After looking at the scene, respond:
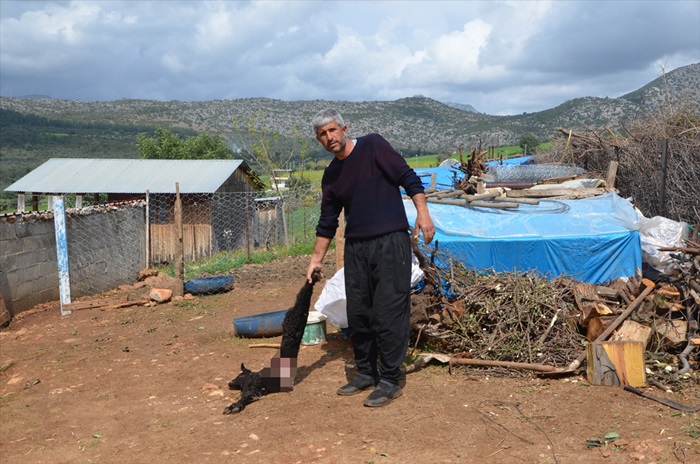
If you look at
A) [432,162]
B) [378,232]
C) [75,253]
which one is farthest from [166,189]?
[432,162]

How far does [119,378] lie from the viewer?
546cm

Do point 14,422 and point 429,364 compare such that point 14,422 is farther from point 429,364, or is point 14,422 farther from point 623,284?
point 623,284

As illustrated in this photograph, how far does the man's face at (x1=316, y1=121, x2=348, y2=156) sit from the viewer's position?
432 cm

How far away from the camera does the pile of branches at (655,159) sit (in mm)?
9594

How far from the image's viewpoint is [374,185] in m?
4.39

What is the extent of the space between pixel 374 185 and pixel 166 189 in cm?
1641

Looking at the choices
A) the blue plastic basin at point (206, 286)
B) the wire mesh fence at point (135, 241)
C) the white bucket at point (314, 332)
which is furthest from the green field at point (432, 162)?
the white bucket at point (314, 332)

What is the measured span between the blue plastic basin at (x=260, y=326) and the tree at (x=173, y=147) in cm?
2756

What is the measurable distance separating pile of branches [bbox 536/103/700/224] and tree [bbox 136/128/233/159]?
905 inches

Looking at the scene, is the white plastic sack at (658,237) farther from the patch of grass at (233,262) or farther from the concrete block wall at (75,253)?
the concrete block wall at (75,253)

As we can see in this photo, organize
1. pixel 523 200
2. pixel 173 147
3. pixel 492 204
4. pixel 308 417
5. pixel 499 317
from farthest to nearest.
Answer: pixel 173 147 < pixel 523 200 < pixel 492 204 < pixel 499 317 < pixel 308 417

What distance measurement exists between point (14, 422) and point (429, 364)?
10.4ft

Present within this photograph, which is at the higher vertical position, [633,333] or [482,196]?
[482,196]

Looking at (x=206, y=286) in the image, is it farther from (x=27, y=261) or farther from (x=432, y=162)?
(x=432, y=162)
